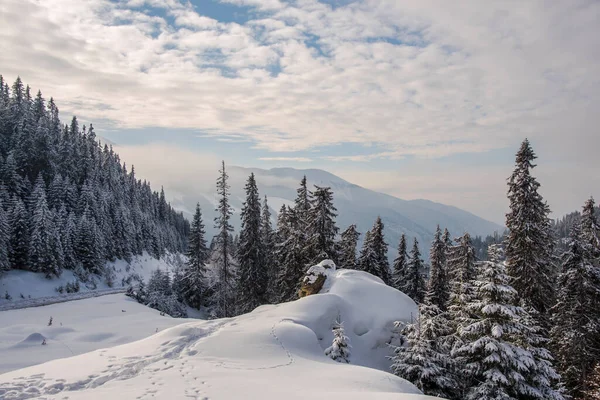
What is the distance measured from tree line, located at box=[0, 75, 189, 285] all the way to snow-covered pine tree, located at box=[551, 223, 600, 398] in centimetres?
5914

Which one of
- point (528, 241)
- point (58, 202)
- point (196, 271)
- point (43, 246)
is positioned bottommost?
point (196, 271)

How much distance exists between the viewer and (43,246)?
4872cm

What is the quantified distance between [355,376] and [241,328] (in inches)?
267

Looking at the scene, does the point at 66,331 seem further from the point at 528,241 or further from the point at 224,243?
the point at 528,241

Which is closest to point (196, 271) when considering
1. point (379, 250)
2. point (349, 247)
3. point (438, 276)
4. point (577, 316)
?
Answer: point (349, 247)

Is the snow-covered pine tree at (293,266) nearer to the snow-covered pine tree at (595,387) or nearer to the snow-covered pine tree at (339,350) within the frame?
the snow-covered pine tree at (339,350)

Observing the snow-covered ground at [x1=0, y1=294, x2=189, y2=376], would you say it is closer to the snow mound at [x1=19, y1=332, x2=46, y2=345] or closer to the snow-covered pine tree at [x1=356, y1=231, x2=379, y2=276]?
the snow mound at [x1=19, y1=332, x2=46, y2=345]

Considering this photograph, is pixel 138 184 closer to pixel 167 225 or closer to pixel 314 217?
pixel 167 225

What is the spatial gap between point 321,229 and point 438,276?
14.2 metres

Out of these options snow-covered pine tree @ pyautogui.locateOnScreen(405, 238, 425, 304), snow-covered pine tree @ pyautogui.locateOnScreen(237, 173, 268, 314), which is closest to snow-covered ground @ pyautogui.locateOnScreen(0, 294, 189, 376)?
snow-covered pine tree @ pyautogui.locateOnScreen(237, 173, 268, 314)

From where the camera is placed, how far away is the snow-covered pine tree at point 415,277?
131 ft

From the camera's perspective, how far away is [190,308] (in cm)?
5022

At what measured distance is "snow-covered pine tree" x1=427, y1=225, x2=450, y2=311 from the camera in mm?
36188

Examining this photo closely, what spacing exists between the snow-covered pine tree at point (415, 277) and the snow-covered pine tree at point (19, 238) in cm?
5268
